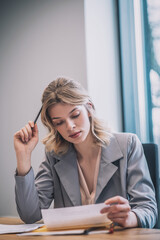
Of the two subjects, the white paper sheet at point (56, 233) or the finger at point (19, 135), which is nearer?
the white paper sheet at point (56, 233)

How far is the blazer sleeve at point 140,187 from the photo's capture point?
55.6 inches

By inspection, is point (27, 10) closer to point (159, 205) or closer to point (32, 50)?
point (32, 50)

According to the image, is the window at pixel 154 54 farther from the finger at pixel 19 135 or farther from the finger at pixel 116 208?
the finger at pixel 116 208

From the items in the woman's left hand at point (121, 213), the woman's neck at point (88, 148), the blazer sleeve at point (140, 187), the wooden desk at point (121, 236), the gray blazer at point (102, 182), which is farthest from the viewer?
the woman's neck at point (88, 148)

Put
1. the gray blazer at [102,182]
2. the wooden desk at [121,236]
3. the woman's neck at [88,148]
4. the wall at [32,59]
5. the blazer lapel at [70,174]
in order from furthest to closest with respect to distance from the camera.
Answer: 1. the wall at [32,59]
2. the woman's neck at [88,148]
3. the blazer lapel at [70,174]
4. the gray blazer at [102,182]
5. the wooden desk at [121,236]

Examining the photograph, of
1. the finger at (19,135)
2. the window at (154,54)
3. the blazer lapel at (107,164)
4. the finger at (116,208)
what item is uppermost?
the window at (154,54)

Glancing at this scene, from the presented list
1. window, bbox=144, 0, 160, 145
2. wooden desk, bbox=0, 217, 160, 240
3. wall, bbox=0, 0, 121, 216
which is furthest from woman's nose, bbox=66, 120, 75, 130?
window, bbox=144, 0, 160, 145

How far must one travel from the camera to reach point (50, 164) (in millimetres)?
1818

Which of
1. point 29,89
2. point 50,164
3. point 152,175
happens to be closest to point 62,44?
point 29,89

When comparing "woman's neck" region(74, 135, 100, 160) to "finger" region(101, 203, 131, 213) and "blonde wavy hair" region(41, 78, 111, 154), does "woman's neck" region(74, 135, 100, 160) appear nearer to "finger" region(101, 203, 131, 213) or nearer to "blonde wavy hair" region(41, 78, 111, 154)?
"blonde wavy hair" region(41, 78, 111, 154)

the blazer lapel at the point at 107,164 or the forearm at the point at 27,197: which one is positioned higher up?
the blazer lapel at the point at 107,164

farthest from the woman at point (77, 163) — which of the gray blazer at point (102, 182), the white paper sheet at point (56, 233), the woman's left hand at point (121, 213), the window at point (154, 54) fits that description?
the window at point (154, 54)

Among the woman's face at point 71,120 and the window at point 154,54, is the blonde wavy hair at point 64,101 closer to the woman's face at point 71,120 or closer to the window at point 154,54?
the woman's face at point 71,120

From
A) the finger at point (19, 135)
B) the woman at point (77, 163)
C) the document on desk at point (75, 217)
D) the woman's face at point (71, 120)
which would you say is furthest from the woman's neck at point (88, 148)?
the document on desk at point (75, 217)
